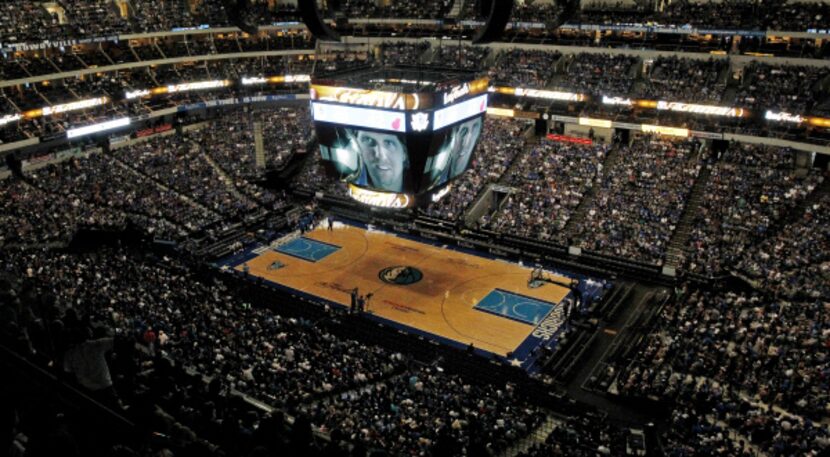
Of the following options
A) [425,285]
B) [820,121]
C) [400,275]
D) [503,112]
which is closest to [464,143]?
[425,285]

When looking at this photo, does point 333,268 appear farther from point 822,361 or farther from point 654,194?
point 822,361

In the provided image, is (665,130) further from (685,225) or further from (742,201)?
(685,225)

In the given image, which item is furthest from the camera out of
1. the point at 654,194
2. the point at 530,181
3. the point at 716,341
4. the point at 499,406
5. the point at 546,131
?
the point at 546,131

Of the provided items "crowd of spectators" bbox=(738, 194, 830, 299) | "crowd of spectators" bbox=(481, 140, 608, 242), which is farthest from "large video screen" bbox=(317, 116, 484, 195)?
"crowd of spectators" bbox=(738, 194, 830, 299)

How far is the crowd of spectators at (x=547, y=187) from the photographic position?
127 ft

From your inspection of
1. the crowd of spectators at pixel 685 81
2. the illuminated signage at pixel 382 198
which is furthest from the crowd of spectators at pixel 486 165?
the illuminated signage at pixel 382 198

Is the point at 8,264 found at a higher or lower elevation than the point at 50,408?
lower

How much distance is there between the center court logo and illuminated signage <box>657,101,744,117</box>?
19.0 metres

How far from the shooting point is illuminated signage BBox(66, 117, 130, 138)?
146ft

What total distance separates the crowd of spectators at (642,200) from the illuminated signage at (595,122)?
1969 millimetres

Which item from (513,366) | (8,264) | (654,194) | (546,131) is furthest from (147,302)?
(546,131)

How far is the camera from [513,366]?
26.7 m

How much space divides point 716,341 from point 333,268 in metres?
18.7

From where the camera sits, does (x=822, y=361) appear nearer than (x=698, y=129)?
Yes
